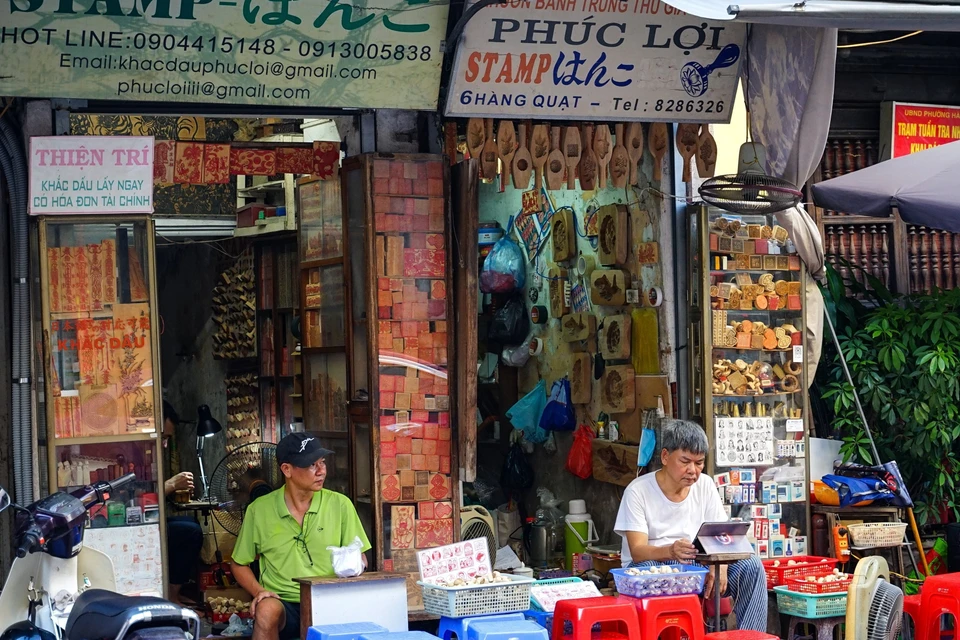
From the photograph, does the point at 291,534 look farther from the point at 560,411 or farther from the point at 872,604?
the point at 560,411

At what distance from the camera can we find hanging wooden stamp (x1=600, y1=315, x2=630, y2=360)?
871 cm

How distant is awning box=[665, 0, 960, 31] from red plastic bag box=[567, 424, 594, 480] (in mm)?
3947

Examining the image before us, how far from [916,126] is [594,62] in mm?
3978

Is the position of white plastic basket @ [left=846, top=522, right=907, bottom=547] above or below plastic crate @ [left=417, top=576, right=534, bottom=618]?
below

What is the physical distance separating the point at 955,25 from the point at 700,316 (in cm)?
252

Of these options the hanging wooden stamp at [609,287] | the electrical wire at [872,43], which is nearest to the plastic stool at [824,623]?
the hanging wooden stamp at [609,287]

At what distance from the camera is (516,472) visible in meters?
10.1

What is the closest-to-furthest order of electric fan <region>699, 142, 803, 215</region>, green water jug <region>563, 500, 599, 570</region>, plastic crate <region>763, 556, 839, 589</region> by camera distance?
electric fan <region>699, 142, 803, 215</region> < plastic crate <region>763, 556, 839, 589</region> < green water jug <region>563, 500, 599, 570</region>

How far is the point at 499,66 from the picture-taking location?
23.3 feet

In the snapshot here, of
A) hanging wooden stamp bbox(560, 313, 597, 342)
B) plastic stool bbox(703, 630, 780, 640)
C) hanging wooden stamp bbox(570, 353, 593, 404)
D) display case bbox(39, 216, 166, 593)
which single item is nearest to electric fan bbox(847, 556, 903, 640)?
plastic stool bbox(703, 630, 780, 640)

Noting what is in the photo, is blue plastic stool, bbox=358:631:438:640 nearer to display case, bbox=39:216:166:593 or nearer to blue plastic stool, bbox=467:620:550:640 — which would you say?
blue plastic stool, bbox=467:620:550:640

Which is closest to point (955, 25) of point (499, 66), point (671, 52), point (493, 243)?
point (671, 52)

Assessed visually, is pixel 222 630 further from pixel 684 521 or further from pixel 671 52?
pixel 671 52

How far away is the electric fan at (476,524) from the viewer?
8477mm
